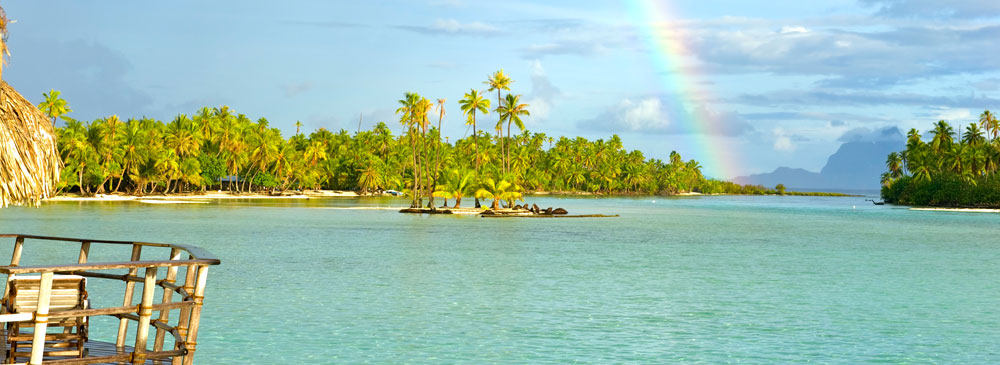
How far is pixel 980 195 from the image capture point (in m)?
100

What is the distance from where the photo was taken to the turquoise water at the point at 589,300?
15.2m

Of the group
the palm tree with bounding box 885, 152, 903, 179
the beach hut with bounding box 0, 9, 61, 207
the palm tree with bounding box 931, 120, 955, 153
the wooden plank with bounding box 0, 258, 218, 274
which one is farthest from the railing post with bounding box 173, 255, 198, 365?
the palm tree with bounding box 885, 152, 903, 179

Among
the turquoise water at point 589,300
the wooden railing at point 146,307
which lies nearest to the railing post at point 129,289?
the wooden railing at point 146,307

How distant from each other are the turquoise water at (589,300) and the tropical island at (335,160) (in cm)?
2995

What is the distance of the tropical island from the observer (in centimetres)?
7881

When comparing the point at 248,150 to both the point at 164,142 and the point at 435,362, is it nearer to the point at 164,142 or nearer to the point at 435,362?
the point at 164,142

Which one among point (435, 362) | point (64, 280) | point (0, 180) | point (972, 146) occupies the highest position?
point (972, 146)

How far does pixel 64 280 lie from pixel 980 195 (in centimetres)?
10788

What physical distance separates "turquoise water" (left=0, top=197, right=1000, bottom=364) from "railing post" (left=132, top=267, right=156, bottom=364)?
254 inches

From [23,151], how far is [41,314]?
662 cm

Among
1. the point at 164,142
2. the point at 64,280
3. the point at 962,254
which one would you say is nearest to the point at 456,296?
the point at 64,280

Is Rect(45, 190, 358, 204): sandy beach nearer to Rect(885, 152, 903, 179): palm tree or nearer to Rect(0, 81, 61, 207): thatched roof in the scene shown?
Rect(0, 81, 61, 207): thatched roof

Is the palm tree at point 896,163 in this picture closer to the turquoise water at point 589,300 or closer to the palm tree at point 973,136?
the palm tree at point 973,136

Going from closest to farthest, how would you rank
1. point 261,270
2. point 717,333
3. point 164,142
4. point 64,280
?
point 64,280 < point 717,333 < point 261,270 < point 164,142
